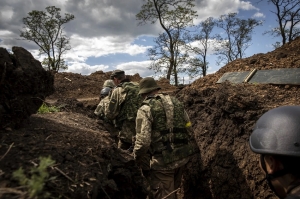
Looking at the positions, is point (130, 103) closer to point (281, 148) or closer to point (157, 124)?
point (157, 124)

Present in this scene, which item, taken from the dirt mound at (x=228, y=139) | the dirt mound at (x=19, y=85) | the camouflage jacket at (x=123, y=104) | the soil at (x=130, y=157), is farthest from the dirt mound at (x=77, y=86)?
the dirt mound at (x=19, y=85)

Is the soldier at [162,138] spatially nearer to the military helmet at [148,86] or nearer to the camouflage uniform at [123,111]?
the military helmet at [148,86]

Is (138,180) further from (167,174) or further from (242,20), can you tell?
(242,20)

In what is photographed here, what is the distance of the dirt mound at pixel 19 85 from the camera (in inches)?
100

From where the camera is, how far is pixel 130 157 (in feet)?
9.64

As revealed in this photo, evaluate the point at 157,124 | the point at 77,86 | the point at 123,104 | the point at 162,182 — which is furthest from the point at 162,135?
the point at 77,86

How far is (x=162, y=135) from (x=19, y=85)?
2.05 meters

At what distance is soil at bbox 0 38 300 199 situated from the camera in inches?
78.5

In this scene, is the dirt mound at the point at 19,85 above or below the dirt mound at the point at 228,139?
above

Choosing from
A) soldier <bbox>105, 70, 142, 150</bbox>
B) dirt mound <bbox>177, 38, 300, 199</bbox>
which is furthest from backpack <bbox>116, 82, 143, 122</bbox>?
dirt mound <bbox>177, 38, 300, 199</bbox>

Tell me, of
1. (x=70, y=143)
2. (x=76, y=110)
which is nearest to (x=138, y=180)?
(x=70, y=143)

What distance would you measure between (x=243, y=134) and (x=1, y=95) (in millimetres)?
3848

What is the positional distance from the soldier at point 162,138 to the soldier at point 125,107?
122cm

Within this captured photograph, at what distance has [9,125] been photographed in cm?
255
